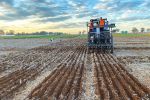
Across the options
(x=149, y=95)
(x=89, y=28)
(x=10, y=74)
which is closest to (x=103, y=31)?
(x=89, y=28)

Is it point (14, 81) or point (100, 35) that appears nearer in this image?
point (14, 81)

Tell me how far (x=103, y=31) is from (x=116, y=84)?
16029 millimetres

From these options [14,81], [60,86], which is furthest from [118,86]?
[14,81]

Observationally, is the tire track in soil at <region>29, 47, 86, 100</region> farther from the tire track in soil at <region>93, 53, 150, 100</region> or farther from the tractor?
the tractor

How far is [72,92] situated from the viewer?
10.2 metres

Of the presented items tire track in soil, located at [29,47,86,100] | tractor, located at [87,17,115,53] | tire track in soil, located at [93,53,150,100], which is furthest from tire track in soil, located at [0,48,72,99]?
tractor, located at [87,17,115,53]

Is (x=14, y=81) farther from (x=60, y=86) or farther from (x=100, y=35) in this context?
(x=100, y=35)

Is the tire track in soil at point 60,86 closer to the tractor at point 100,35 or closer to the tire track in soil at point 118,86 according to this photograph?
the tire track in soil at point 118,86

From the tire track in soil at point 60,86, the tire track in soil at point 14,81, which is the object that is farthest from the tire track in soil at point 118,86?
the tire track in soil at point 14,81

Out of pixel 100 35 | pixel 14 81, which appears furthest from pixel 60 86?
pixel 100 35

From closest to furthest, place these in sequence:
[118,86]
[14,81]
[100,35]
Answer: [118,86] → [14,81] → [100,35]

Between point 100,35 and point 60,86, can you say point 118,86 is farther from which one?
point 100,35

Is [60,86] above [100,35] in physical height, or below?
below

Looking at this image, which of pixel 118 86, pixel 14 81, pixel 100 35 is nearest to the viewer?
pixel 118 86
